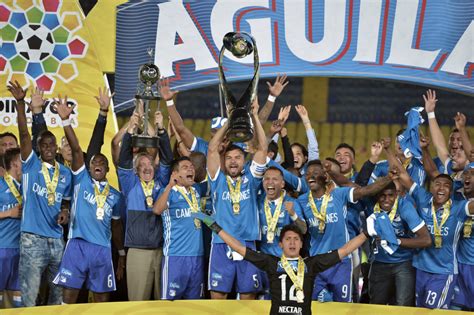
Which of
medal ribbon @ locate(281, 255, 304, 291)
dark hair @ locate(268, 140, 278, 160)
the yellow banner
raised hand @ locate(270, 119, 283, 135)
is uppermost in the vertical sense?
the yellow banner

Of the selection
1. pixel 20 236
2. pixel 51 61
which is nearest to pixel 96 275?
pixel 20 236

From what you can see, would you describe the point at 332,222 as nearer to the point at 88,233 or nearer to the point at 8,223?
the point at 88,233

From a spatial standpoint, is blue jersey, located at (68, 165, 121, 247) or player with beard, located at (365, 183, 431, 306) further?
blue jersey, located at (68, 165, 121, 247)

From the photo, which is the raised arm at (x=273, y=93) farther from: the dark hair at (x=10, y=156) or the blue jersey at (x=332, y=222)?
the dark hair at (x=10, y=156)

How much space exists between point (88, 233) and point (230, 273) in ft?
4.02

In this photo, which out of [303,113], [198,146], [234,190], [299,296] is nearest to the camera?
[299,296]

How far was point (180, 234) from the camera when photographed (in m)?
8.51

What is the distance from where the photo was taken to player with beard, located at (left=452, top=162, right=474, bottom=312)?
8.49 m

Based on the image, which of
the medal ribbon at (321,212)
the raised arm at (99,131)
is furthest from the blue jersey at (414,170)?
the raised arm at (99,131)

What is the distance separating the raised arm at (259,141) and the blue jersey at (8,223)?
6.97 ft

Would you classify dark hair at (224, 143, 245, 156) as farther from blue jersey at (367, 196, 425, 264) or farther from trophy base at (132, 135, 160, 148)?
blue jersey at (367, 196, 425, 264)

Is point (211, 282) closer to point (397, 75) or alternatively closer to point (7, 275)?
point (7, 275)

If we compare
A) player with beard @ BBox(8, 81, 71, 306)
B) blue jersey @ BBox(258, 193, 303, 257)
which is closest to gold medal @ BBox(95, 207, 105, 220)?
player with beard @ BBox(8, 81, 71, 306)

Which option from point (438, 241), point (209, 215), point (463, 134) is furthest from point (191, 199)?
point (463, 134)
